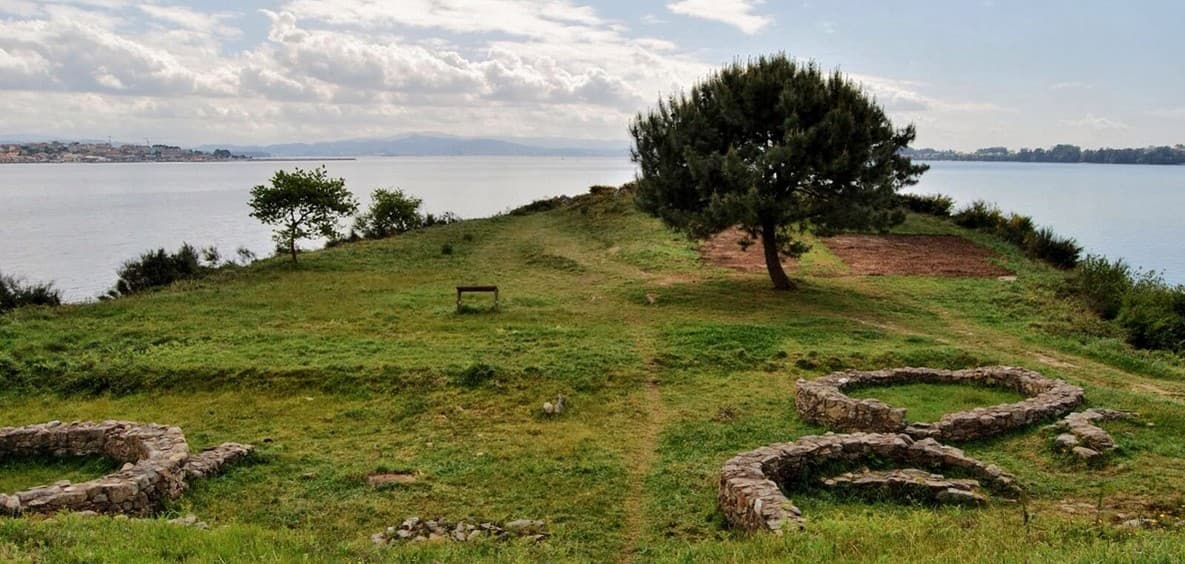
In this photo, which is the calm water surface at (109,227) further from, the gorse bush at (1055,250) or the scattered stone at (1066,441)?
the gorse bush at (1055,250)

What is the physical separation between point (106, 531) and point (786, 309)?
63.9 ft

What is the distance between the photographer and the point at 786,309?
2381 cm

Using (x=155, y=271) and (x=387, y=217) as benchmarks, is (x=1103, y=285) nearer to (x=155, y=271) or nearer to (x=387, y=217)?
(x=155, y=271)

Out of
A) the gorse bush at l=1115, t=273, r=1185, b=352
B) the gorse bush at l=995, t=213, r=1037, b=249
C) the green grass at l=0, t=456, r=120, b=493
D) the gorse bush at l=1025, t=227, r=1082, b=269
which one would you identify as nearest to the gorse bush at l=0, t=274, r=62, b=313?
the green grass at l=0, t=456, r=120, b=493

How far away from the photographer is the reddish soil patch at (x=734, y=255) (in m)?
32.2

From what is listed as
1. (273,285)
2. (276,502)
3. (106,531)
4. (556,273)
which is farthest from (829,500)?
(273,285)

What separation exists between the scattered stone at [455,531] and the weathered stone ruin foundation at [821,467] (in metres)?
2.61

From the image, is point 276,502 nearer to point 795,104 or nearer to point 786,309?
point 786,309

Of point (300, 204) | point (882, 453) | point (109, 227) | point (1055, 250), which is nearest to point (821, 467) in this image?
point (882, 453)

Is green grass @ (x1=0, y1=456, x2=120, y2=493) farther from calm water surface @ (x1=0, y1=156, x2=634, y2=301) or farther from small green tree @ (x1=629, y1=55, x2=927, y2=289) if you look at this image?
calm water surface @ (x1=0, y1=156, x2=634, y2=301)

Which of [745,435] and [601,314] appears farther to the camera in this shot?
[601,314]

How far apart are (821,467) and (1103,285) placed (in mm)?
18477

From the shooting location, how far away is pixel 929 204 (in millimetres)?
48188

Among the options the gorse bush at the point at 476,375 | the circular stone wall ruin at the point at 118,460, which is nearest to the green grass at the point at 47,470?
the circular stone wall ruin at the point at 118,460
